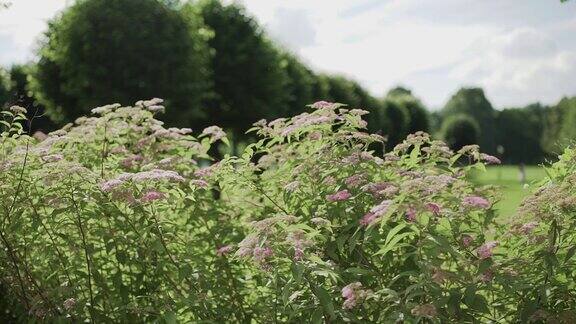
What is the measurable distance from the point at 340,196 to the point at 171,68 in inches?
609

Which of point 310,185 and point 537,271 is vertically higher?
point 310,185

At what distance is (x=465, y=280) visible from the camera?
3922 millimetres

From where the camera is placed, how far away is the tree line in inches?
731

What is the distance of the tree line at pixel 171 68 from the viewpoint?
1858cm

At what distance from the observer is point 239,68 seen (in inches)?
930

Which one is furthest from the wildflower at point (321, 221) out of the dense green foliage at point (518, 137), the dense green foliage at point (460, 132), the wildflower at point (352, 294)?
the dense green foliage at point (518, 137)

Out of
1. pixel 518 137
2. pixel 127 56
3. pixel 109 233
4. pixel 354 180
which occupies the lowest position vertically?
pixel 518 137

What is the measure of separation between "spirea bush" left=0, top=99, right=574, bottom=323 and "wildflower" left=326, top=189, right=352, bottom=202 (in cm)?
1

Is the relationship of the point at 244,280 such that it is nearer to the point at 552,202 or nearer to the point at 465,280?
the point at 465,280

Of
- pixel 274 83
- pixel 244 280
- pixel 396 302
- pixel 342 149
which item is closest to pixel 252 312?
pixel 244 280

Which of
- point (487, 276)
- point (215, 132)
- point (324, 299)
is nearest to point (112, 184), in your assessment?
point (324, 299)

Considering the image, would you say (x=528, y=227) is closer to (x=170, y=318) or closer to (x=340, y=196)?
(x=340, y=196)

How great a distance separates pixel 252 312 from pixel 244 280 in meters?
0.24

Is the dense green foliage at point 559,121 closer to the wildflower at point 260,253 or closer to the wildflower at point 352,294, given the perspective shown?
the wildflower at point 352,294
